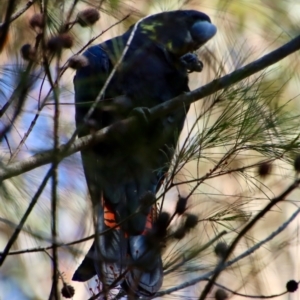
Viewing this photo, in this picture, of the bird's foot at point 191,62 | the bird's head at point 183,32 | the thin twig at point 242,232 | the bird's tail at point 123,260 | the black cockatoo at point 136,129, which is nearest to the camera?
the thin twig at point 242,232

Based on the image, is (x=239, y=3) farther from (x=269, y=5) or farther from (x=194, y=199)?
(x=194, y=199)

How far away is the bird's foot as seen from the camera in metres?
2.21

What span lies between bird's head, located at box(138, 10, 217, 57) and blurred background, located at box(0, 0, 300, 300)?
0.91ft

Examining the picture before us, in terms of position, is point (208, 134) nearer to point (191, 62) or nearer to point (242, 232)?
point (242, 232)

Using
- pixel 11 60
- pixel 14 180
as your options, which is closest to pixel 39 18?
pixel 11 60

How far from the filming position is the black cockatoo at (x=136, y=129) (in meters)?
1.58

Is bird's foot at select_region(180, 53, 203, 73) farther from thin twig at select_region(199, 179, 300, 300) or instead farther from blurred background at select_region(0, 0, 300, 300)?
thin twig at select_region(199, 179, 300, 300)

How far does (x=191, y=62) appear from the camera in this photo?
2273 millimetres

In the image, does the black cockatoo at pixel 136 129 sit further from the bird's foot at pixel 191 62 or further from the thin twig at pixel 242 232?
the thin twig at pixel 242 232

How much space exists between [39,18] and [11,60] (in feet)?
0.56

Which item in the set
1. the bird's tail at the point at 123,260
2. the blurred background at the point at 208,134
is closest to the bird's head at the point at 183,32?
the blurred background at the point at 208,134

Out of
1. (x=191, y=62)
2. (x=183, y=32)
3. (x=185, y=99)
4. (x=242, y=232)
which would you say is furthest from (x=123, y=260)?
(x=183, y=32)

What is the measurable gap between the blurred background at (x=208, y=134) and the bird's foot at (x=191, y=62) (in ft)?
1.28

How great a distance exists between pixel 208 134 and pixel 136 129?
12.0 inches
